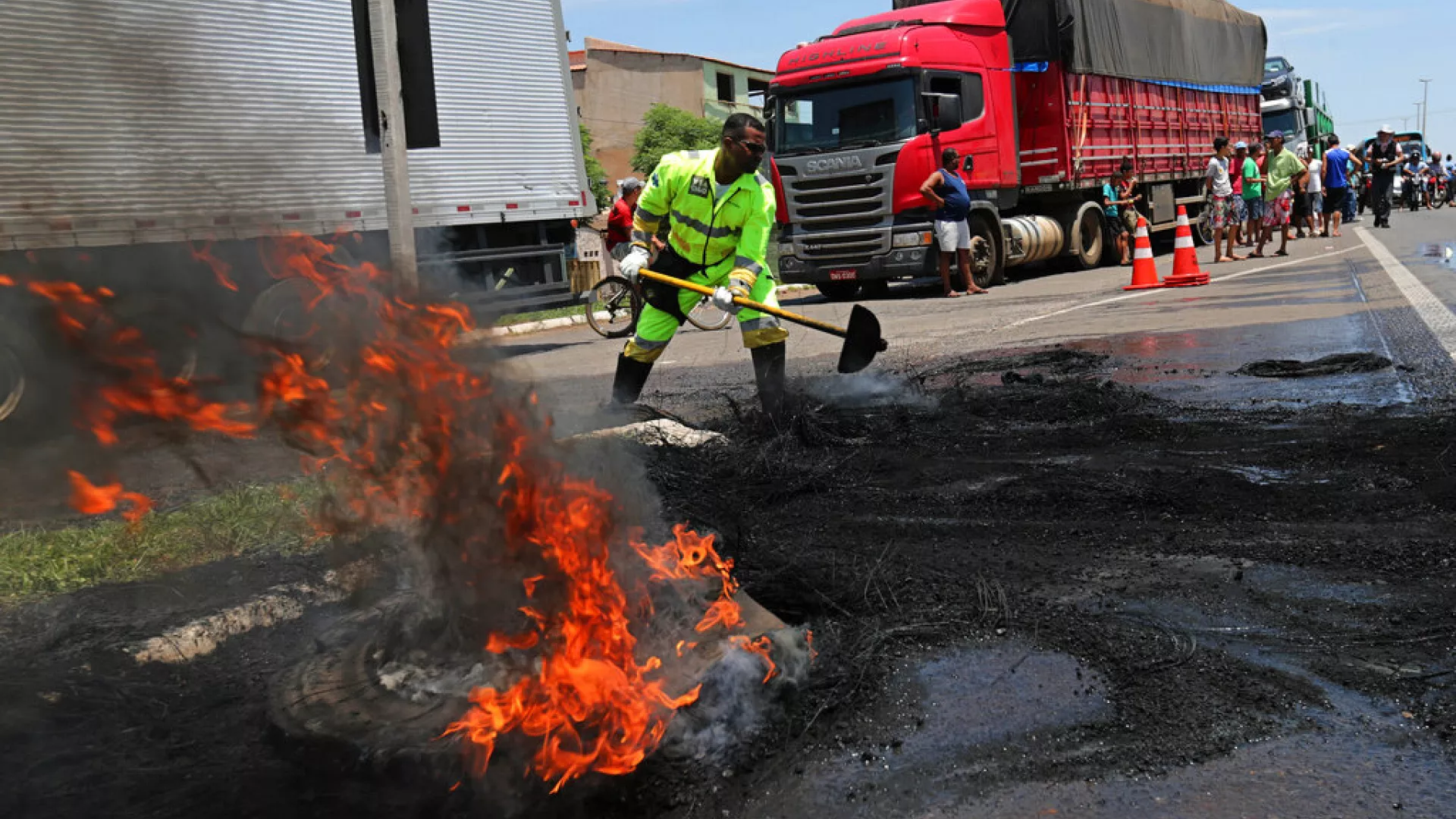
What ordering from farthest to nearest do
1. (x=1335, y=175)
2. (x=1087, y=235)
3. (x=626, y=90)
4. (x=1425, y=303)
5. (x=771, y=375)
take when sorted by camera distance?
1. (x=626, y=90)
2. (x=1335, y=175)
3. (x=1087, y=235)
4. (x=1425, y=303)
5. (x=771, y=375)

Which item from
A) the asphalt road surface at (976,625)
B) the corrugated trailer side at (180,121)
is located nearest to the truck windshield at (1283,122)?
the corrugated trailer side at (180,121)

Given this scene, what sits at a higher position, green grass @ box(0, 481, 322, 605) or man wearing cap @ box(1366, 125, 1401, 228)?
man wearing cap @ box(1366, 125, 1401, 228)

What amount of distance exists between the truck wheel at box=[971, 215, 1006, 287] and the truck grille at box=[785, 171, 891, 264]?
1.69m

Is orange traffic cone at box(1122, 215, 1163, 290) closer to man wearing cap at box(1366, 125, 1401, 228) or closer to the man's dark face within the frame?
the man's dark face

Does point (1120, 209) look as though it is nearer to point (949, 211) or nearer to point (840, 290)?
point (840, 290)

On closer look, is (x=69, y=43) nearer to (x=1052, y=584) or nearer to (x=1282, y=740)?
(x=1052, y=584)

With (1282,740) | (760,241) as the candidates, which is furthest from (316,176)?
(1282,740)

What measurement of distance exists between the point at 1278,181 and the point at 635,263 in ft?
51.1

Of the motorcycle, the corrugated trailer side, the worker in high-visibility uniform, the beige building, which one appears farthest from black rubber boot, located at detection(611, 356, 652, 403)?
the beige building

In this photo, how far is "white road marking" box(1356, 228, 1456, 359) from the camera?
8.47m

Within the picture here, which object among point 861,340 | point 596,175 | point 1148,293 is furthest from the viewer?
point 596,175

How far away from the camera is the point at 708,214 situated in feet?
20.7

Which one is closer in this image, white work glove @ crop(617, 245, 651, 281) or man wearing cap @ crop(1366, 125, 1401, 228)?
white work glove @ crop(617, 245, 651, 281)

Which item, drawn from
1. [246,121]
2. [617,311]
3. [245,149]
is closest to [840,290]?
[617,311]
